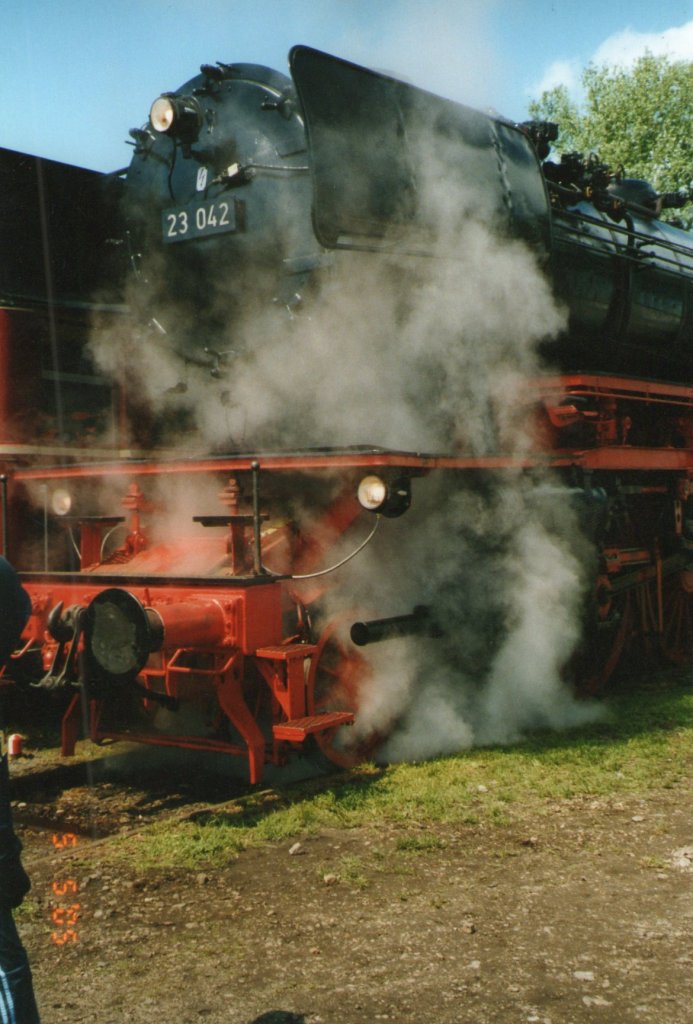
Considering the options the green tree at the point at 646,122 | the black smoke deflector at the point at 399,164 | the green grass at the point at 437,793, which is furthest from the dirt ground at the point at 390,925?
the green tree at the point at 646,122

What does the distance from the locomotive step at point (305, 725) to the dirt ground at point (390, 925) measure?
1.39 ft

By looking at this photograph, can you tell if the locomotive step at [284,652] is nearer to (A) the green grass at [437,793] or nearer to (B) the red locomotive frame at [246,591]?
(B) the red locomotive frame at [246,591]

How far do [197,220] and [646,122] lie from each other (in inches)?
912

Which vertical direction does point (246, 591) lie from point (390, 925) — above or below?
above

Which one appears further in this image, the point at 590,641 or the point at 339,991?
the point at 590,641

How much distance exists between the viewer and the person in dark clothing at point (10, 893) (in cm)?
228

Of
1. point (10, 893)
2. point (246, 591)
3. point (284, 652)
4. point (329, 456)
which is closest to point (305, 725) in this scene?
point (284, 652)

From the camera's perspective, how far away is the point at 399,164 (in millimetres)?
4859

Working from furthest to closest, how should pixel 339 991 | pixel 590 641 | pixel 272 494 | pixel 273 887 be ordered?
pixel 590 641 < pixel 272 494 < pixel 273 887 < pixel 339 991

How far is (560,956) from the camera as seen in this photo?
3.06 meters

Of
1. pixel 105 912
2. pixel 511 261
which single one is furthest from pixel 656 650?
pixel 105 912

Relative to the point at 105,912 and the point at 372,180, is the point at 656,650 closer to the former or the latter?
the point at 372,180

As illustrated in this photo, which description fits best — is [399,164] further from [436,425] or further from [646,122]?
[646,122]

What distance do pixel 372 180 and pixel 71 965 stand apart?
3.43 metres
